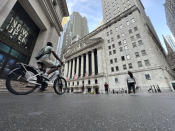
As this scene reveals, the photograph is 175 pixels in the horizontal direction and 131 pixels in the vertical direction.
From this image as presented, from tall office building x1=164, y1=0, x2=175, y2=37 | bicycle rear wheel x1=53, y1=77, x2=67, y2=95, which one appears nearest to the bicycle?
bicycle rear wheel x1=53, y1=77, x2=67, y2=95

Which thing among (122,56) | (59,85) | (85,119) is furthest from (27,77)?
(122,56)

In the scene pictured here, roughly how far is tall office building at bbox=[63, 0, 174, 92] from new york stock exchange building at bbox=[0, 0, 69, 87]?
16976mm

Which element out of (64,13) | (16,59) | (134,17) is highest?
(134,17)

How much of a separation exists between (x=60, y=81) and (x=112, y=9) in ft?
134

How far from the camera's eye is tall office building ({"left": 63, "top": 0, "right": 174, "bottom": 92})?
1781 centimetres

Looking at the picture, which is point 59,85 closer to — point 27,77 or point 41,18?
point 27,77

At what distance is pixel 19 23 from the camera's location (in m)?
5.91

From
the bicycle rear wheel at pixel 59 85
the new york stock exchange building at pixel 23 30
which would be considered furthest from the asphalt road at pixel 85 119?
the new york stock exchange building at pixel 23 30

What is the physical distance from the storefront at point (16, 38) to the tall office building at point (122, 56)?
17.3 meters

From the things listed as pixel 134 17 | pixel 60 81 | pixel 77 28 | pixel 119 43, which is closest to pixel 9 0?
pixel 60 81

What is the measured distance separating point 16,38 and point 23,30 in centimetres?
106

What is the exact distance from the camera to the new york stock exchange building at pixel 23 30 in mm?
4811

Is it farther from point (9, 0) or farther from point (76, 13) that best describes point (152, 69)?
point (76, 13)

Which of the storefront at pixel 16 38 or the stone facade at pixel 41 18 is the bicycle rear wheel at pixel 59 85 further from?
the storefront at pixel 16 38
